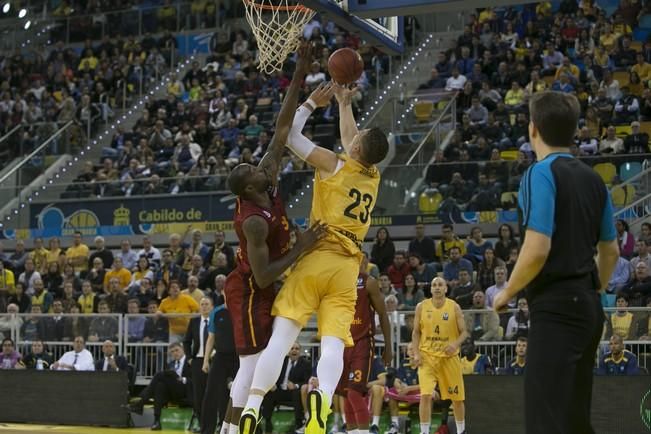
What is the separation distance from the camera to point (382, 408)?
47.1 feet

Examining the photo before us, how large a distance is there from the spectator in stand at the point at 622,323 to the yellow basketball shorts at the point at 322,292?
6.89 metres

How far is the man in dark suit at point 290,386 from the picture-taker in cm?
1434

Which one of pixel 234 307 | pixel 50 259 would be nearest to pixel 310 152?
pixel 234 307

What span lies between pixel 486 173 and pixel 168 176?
7.45m

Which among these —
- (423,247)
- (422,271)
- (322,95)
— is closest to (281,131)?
(322,95)

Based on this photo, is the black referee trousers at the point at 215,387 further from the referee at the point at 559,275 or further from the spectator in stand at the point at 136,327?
the referee at the point at 559,275

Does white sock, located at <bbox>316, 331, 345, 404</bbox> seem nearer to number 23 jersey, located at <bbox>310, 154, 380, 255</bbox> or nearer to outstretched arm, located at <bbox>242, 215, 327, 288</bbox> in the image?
outstretched arm, located at <bbox>242, 215, 327, 288</bbox>

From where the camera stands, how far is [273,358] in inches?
278

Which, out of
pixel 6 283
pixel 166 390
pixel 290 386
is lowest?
pixel 166 390

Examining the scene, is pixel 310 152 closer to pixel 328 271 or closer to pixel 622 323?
pixel 328 271

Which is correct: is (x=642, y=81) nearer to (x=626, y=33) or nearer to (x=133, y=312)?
(x=626, y=33)

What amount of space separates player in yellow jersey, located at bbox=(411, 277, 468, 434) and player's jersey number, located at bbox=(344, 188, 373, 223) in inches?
209

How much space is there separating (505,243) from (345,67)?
8.94m

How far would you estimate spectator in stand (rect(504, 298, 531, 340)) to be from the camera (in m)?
14.0
